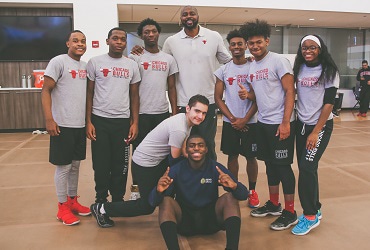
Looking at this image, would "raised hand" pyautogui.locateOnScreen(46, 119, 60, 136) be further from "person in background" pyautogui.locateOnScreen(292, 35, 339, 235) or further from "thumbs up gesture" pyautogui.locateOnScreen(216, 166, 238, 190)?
"person in background" pyautogui.locateOnScreen(292, 35, 339, 235)

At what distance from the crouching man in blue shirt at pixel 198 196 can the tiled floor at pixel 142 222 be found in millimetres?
217

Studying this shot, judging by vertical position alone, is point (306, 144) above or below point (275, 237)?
above

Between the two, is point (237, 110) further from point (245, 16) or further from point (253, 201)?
point (245, 16)

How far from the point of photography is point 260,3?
8320 mm

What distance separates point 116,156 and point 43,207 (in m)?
0.98

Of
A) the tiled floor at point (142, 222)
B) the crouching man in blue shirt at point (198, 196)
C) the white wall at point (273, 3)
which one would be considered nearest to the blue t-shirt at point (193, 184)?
the crouching man in blue shirt at point (198, 196)

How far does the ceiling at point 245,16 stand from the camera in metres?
8.55

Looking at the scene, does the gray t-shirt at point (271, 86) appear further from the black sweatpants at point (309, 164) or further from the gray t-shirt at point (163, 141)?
the gray t-shirt at point (163, 141)

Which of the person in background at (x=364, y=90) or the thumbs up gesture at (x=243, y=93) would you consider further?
the person in background at (x=364, y=90)

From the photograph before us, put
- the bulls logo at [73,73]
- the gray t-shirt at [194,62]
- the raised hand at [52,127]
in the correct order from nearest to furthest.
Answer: the raised hand at [52,127] → the bulls logo at [73,73] → the gray t-shirt at [194,62]

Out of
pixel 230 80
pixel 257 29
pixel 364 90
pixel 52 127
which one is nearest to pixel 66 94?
pixel 52 127

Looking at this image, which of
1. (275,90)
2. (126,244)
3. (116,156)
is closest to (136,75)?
(116,156)

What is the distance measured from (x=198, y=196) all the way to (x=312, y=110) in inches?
42.9

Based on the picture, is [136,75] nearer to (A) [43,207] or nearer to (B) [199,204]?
(B) [199,204]
